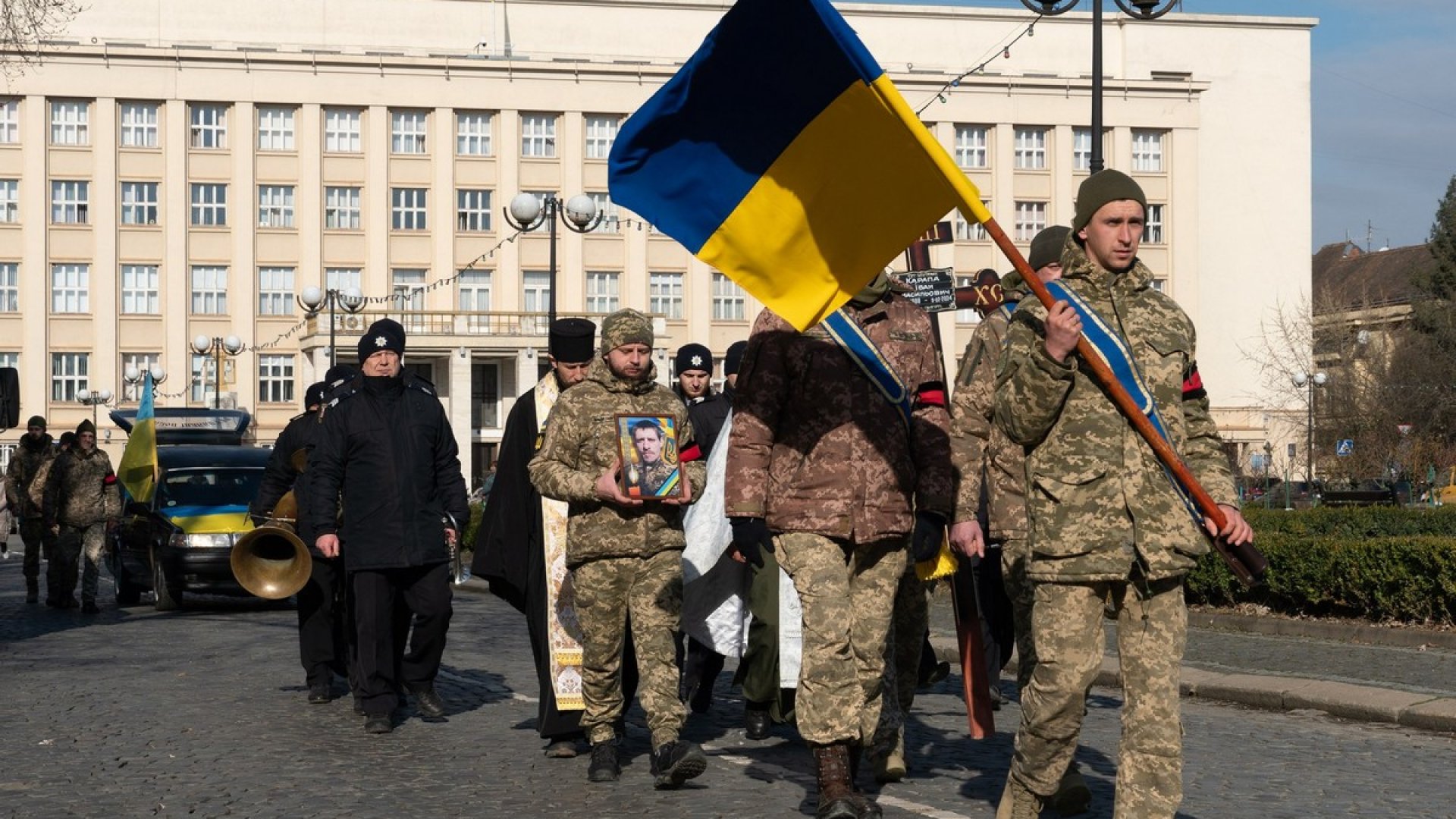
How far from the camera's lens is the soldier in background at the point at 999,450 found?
7.92 meters

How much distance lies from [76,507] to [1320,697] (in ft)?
44.4

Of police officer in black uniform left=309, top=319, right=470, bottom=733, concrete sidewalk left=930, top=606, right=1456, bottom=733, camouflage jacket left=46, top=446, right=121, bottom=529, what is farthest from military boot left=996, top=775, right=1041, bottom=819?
camouflage jacket left=46, top=446, right=121, bottom=529

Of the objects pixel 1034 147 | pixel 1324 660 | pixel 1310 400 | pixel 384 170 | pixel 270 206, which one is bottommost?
pixel 1324 660

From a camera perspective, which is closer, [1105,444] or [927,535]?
[1105,444]

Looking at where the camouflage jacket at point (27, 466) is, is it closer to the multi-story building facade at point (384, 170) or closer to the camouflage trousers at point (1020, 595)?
the camouflage trousers at point (1020, 595)

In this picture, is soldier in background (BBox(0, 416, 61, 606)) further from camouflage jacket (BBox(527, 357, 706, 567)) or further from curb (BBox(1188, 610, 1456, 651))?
camouflage jacket (BBox(527, 357, 706, 567))

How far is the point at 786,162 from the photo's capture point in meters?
7.24

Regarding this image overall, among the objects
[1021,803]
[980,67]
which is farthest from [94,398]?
[1021,803]

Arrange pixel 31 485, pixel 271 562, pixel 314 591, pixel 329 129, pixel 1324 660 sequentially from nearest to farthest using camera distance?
pixel 314 591 → pixel 271 562 → pixel 1324 660 → pixel 31 485 → pixel 329 129

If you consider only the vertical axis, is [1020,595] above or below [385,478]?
below

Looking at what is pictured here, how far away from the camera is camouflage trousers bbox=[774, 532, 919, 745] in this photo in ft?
23.9

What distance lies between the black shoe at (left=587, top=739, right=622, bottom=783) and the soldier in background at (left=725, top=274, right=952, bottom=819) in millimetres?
1462

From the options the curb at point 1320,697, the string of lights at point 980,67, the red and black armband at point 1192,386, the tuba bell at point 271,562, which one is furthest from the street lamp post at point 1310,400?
the red and black armband at point 1192,386

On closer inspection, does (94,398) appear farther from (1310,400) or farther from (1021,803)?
(1021,803)
